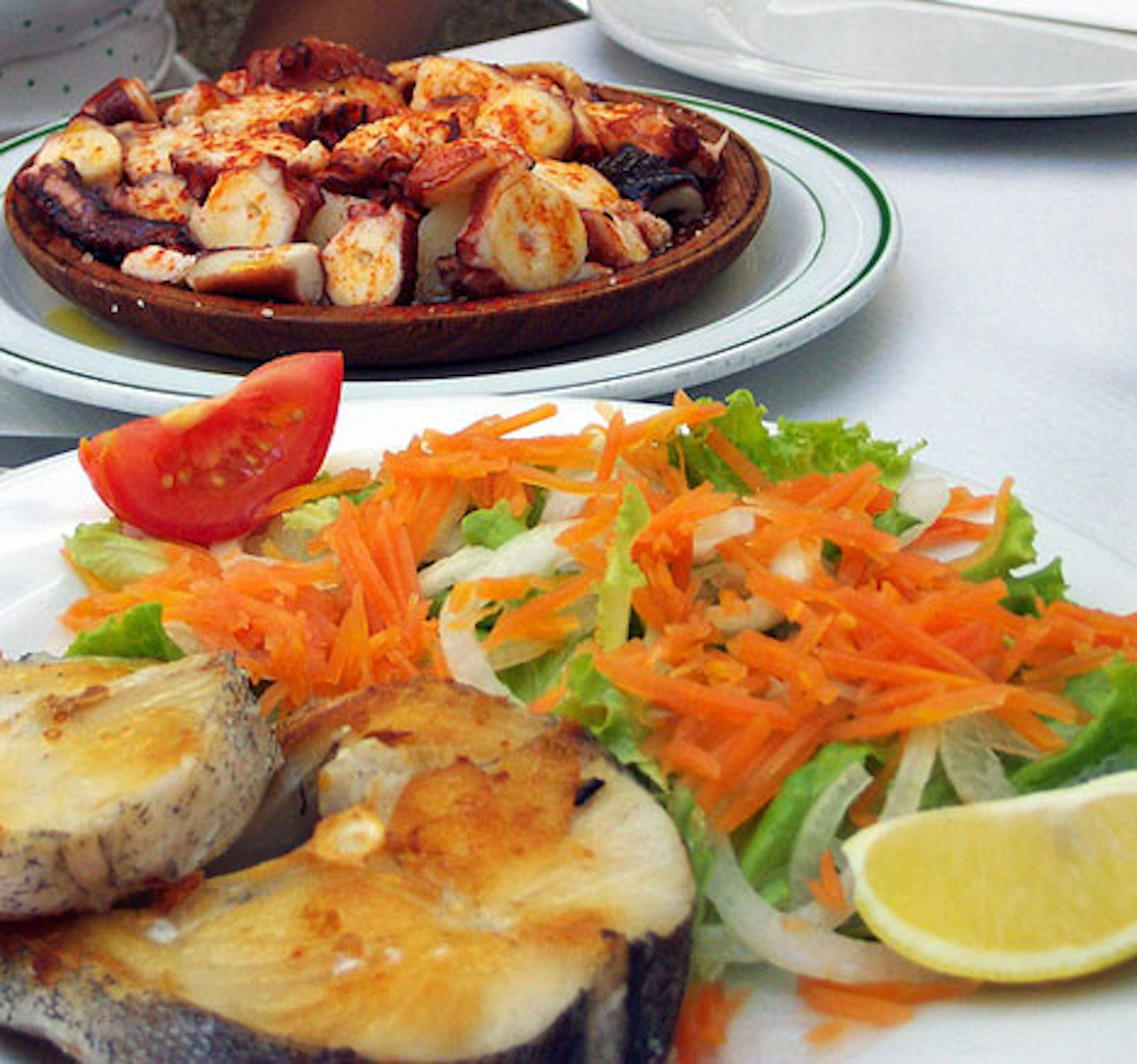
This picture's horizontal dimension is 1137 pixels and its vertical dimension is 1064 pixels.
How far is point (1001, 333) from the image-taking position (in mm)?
2057

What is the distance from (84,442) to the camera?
4.68ft

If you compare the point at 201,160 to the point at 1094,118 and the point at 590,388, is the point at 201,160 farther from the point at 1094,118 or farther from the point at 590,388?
the point at 1094,118

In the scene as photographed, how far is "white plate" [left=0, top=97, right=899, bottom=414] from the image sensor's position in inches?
68.6

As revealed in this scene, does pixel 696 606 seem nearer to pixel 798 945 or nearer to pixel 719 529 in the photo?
pixel 719 529

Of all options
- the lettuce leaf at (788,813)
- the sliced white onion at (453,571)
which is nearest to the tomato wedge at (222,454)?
the sliced white onion at (453,571)

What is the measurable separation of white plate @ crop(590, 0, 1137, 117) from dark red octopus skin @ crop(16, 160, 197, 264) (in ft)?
4.49

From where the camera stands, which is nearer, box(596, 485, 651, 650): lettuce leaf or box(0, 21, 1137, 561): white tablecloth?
box(596, 485, 651, 650): lettuce leaf

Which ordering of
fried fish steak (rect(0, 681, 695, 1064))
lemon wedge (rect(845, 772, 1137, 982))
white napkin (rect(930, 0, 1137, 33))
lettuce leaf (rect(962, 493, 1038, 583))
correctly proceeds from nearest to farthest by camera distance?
fried fish steak (rect(0, 681, 695, 1064)), lemon wedge (rect(845, 772, 1137, 982)), lettuce leaf (rect(962, 493, 1038, 583)), white napkin (rect(930, 0, 1137, 33))

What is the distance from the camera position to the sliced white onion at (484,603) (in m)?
1.18

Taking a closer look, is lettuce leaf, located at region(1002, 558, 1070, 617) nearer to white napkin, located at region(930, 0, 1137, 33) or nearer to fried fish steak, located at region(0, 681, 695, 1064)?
fried fish steak, located at region(0, 681, 695, 1064)

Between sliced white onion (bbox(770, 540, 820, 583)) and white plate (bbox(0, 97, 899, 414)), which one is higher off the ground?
sliced white onion (bbox(770, 540, 820, 583))

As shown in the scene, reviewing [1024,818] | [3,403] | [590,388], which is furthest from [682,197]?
[1024,818]

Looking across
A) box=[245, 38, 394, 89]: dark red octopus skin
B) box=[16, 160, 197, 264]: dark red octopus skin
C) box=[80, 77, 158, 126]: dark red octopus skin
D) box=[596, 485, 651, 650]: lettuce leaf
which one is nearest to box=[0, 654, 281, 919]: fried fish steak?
box=[596, 485, 651, 650]: lettuce leaf

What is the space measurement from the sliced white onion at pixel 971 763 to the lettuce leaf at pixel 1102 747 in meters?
0.02
